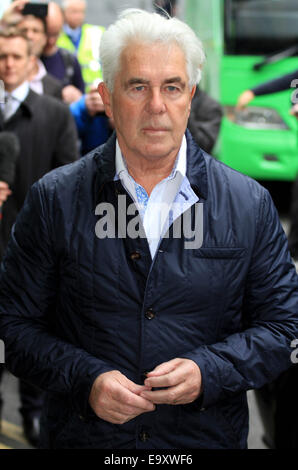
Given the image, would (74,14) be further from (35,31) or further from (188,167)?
(188,167)

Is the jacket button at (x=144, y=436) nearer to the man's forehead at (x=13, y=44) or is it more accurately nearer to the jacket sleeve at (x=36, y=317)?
the jacket sleeve at (x=36, y=317)

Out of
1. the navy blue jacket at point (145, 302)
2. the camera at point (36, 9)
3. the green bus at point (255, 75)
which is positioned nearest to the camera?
the navy blue jacket at point (145, 302)

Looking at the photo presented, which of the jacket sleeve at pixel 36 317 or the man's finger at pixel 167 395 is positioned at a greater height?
the jacket sleeve at pixel 36 317

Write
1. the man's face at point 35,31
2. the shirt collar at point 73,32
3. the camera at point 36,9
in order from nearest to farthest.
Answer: the camera at point 36,9, the man's face at point 35,31, the shirt collar at point 73,32

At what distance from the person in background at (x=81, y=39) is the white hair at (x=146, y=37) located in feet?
12.6

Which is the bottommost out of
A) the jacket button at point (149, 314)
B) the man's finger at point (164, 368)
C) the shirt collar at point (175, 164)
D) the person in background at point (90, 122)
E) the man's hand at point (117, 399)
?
the man's hand at point (117, 399)

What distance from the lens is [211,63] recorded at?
24.5ft

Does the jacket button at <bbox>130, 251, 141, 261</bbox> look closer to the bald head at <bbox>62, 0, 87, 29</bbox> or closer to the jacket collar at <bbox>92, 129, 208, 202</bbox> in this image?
the jacket collar at <bbox>92, 129, 208, 202</bbox>

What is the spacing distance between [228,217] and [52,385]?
571 millimetres

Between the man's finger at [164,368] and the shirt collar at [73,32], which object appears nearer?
the man's finger at [164,368]

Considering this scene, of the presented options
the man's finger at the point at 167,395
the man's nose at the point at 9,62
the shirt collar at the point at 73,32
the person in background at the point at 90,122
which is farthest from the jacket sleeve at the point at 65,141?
the shirt collar at the point at 73,32

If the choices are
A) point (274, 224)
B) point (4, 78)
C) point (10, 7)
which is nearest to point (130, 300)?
point (274, 224)

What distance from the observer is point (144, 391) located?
5.77 feet

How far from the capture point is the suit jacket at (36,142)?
352 cm
